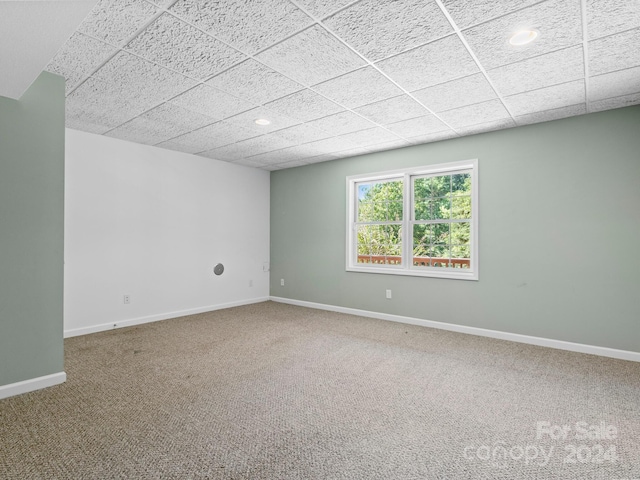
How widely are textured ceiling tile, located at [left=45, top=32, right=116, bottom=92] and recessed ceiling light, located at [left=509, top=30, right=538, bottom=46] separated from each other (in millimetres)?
2611

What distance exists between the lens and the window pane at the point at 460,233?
14.0ft

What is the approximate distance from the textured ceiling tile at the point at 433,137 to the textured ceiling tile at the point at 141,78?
270cm

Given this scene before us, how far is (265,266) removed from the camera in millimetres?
6199

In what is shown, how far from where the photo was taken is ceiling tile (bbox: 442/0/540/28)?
1.80 m

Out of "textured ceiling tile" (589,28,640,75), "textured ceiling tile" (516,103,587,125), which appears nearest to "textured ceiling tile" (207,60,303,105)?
"textured ceiling tile" (589,28,640,75)

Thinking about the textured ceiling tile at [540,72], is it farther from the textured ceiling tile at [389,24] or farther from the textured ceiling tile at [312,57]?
the textured ceiling tile at [312,57]

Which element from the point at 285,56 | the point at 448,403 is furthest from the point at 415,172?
the point at 448,403

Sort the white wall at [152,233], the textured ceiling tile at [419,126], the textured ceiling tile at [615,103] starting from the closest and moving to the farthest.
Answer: the textured ceiling tile at [615,103], the textured ceiling tile at [419,126], the white wall at [152,233]

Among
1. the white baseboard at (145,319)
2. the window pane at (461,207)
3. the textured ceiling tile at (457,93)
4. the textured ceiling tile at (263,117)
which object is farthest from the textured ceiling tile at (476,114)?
the white baseboard at (145,319)

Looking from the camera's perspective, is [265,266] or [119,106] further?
[265,266]

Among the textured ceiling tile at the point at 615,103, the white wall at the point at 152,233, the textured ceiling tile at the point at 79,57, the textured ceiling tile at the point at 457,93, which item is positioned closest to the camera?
the textured ceiling tile at the point at 79,57

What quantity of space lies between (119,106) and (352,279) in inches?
142

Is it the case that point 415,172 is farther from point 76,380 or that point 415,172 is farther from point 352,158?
point 76,380

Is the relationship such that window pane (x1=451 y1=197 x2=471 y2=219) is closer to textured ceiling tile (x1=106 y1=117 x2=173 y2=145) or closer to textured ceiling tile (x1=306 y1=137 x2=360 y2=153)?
textured ceiling tile (x1=306 y1=137 x2=360 y2=153)
